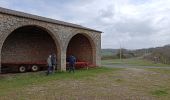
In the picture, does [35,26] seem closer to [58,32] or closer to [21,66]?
[58,32]

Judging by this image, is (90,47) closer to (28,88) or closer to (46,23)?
(46,23)

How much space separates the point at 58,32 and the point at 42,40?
424 centimetres

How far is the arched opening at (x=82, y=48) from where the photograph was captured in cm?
2783


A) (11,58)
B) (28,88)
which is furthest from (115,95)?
(11,58)

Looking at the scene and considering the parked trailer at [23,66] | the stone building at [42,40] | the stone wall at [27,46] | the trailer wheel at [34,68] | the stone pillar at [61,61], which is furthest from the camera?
the stone wall at [27,46]

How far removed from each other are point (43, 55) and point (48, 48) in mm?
780

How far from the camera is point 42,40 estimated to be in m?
26.2

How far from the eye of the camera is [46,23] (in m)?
21.0

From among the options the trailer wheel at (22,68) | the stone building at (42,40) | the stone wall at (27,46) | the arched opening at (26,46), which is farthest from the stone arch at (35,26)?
the trailer wheel at (22,68)

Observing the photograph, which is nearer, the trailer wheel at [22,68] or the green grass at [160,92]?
the green grass at [160,92]

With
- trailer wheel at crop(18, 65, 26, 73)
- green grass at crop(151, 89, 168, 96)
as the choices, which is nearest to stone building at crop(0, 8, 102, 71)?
trailer wheel at crop(18, 65, 26, 73)

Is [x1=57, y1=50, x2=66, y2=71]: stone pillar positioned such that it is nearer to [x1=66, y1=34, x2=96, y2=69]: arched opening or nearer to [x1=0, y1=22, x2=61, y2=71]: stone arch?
[x1=0, y1=22, x2=61, y2=71]: stone arch

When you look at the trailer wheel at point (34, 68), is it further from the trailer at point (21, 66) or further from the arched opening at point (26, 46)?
the arched opening at point (26, 46)

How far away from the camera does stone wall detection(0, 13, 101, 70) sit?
17719mm
